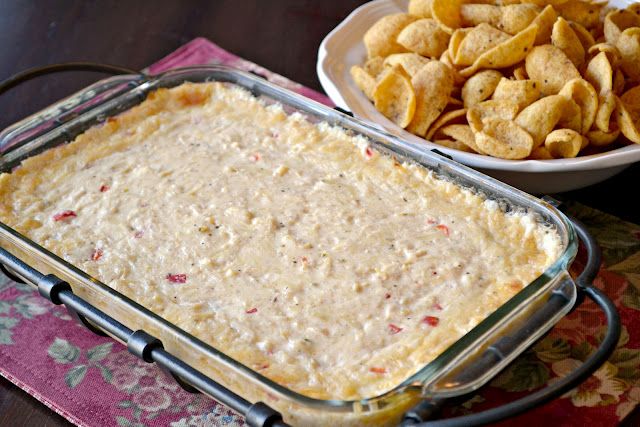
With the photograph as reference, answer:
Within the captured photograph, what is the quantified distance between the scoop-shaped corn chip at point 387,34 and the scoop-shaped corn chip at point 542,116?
1.34 ft

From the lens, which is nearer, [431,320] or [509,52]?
[431,320]

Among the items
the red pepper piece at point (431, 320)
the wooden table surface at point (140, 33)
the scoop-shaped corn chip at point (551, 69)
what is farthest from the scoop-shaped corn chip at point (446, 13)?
the red pepper piece at point (431, 320)

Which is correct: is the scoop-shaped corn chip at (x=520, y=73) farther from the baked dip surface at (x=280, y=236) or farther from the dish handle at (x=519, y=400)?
the dish handle at (x=519, y=400)

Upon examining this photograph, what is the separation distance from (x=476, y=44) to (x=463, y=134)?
21 centimetres

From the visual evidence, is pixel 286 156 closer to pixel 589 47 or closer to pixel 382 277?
pixel 382 277

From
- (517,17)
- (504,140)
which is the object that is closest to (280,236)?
(504,140)

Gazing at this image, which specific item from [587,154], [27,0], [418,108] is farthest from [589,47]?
[27,0]

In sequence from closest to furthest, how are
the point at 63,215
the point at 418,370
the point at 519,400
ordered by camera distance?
the point at 519,400
the point at 418,370
the point at 63,215

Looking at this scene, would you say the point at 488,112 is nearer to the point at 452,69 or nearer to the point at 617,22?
the point at 452,69

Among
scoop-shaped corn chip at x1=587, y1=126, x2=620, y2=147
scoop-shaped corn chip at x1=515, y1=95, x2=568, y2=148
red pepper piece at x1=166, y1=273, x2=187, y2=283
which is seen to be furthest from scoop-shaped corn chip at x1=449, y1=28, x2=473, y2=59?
red pepper piece at x1=166, y1=273, x2=187, y2=283

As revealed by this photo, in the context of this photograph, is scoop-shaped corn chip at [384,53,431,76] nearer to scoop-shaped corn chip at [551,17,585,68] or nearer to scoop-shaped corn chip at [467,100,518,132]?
scoop-shaped corn chip at [467,100,518,132]

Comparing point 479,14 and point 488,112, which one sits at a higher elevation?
point 479,14

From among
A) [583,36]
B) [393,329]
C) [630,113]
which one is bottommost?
[393,329]

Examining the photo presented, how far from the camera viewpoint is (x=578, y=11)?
1933mm
